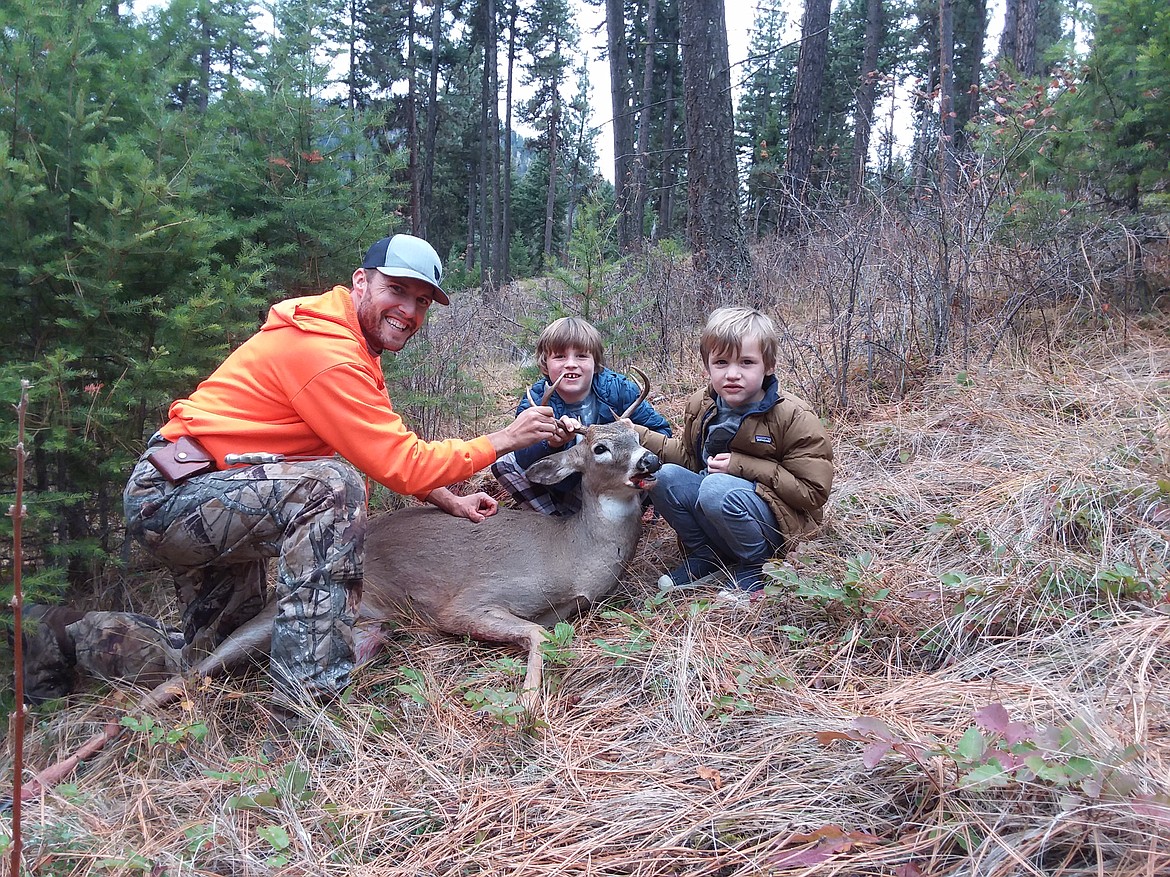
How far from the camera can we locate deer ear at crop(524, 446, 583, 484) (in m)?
4.03

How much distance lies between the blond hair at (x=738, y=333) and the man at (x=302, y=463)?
1.19 meters

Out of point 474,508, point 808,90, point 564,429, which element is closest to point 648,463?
point 564,429

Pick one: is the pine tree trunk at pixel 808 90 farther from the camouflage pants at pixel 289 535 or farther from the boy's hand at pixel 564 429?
the camouflage pants at pixel 289 535

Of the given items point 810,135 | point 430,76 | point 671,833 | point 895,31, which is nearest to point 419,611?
point 671,833

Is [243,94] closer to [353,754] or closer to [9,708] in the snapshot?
[9,708]

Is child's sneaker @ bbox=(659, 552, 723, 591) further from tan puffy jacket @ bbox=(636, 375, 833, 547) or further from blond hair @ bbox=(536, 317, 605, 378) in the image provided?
blond hair @ bbox=(536, 317, 605, 378)

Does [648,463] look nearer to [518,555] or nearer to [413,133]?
[518,555]

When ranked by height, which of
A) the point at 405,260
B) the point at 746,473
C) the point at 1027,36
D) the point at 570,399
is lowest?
the point at 746,473

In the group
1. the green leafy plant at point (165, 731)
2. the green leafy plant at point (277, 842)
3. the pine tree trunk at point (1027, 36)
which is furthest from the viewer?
the pine tree trunk at point (1027, 36)

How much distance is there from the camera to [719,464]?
12.1ft

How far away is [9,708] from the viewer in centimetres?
325

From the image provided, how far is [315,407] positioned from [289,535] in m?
0.52

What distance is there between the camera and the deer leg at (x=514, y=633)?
3183 mm

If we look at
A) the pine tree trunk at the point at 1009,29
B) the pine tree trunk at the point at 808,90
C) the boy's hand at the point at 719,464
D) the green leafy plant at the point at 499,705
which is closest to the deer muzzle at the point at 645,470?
the boy's hand at the point at 719,464
